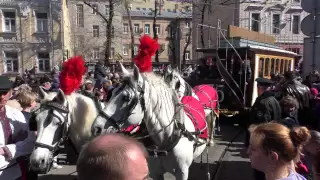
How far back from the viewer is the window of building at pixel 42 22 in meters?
30.6

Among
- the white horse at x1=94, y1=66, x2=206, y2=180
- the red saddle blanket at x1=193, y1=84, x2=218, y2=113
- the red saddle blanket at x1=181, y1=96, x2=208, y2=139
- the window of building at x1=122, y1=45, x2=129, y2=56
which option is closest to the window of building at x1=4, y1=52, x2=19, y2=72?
the window of building at x1=122, y1=45, x2=129, y2=56

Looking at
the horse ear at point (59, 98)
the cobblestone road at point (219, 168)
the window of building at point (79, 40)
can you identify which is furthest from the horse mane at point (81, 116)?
the window of building at point (79, 40)

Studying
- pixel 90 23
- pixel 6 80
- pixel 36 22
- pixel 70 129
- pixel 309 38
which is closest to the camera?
pixel 6 80

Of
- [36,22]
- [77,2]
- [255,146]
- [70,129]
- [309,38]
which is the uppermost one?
[77,2]

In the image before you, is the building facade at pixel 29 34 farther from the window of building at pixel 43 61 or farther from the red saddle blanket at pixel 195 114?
the red saddle blanket at pixel 195 114

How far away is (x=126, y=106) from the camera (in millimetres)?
3352

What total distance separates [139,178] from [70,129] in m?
2.67

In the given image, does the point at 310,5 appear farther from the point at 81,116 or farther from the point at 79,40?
the point at 79,40

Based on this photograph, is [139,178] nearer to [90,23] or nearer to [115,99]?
[115,99]

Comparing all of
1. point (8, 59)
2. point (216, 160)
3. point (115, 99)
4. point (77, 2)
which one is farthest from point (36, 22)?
point (115, 99)

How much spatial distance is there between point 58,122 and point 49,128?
0.11 m

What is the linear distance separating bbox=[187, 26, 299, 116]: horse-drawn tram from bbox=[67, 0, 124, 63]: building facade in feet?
101

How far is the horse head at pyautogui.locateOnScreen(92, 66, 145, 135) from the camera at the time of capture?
129 inches

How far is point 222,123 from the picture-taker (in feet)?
37.0
